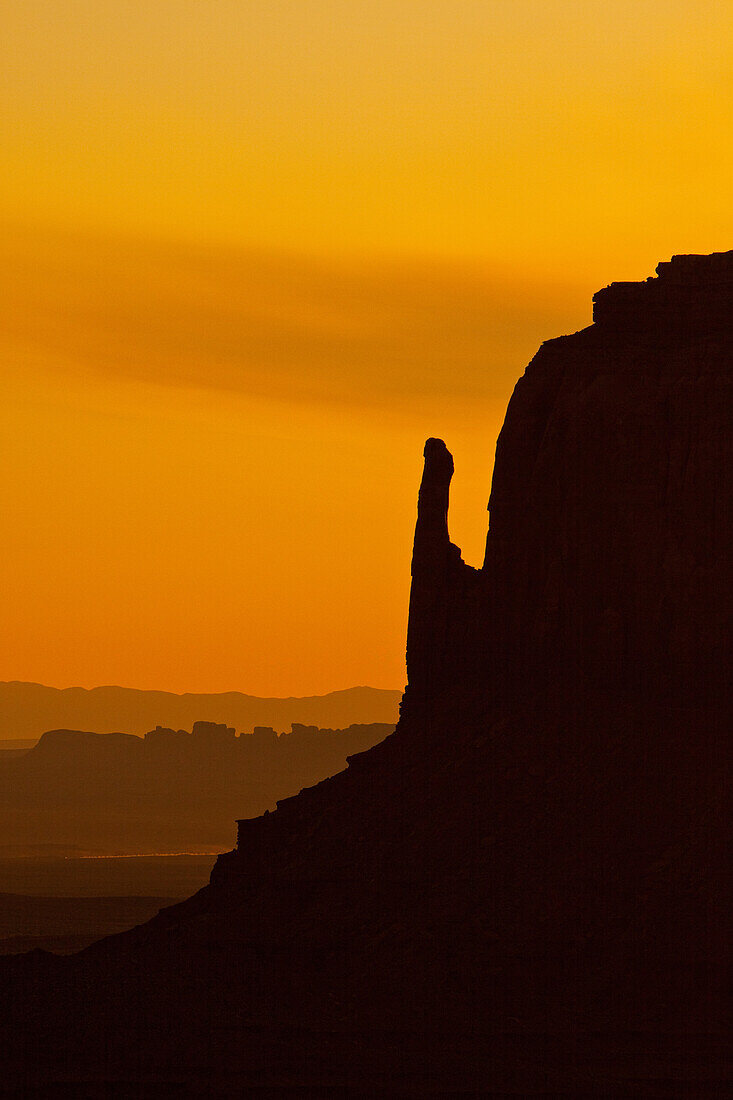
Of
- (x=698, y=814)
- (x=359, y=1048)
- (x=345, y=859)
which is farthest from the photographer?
(x=345, y=859)

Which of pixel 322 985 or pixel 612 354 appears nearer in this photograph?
pixel 322 985

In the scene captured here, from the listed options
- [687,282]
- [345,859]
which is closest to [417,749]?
[345,859]

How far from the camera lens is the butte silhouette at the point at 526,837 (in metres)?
96.7

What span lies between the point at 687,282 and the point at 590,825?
25.9 m

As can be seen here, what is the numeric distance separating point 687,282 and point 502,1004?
116ft

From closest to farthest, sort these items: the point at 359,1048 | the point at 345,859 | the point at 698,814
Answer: the point at 359,1048, the point at 698,814, the point at 345,859

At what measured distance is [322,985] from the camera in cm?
10119

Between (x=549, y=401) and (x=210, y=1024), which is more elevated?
(x=549, y=401)

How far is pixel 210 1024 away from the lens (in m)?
99.4

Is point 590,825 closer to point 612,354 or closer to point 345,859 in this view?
point 345,859

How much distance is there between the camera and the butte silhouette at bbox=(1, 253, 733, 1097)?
317ft


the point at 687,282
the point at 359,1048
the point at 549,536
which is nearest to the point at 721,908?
the point at 359,1048

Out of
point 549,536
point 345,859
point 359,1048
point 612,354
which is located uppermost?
point 612,354

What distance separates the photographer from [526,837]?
10638 centimetres
